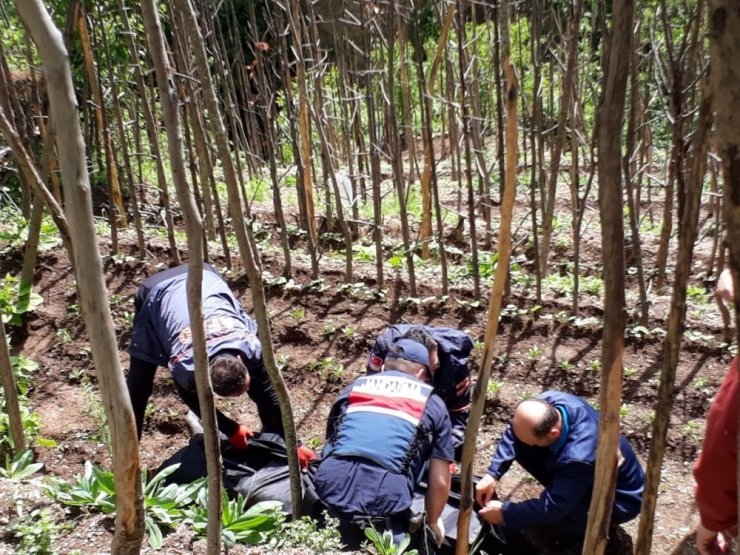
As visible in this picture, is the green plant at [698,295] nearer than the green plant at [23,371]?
No

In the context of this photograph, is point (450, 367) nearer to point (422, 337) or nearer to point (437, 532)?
point (422, 337)

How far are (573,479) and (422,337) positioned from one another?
93cm

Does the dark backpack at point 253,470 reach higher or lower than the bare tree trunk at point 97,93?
lower

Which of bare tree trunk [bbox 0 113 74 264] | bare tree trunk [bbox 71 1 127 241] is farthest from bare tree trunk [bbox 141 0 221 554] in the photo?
bare tree trunk [bbox 71 1 127 241]

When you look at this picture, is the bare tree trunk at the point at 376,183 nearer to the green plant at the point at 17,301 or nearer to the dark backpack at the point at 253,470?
the dark backpack at the point at 253,470

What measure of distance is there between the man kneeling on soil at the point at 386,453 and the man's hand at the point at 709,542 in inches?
40.5

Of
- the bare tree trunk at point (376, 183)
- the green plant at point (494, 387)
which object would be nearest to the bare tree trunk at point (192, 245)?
the green plant at point (494, 387)

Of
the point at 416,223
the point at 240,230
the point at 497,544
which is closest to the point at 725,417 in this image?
the point at 240,230

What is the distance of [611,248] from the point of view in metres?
1.14

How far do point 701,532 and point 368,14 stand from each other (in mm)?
4290

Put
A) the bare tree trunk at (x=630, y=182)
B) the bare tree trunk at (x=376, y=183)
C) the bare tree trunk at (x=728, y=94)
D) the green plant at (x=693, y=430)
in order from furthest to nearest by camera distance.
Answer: the bare tree trunk at (x=376, y=183) < the bare tree trunk at (x=630, y=182) < the green plant at (x=693, y=430) < the bare tree trunk at (x=728, y=94)

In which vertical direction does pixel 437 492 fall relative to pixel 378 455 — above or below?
below

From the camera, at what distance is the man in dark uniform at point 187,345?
114 inches

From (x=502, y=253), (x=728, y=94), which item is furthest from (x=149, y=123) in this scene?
(x=728, y=94)
